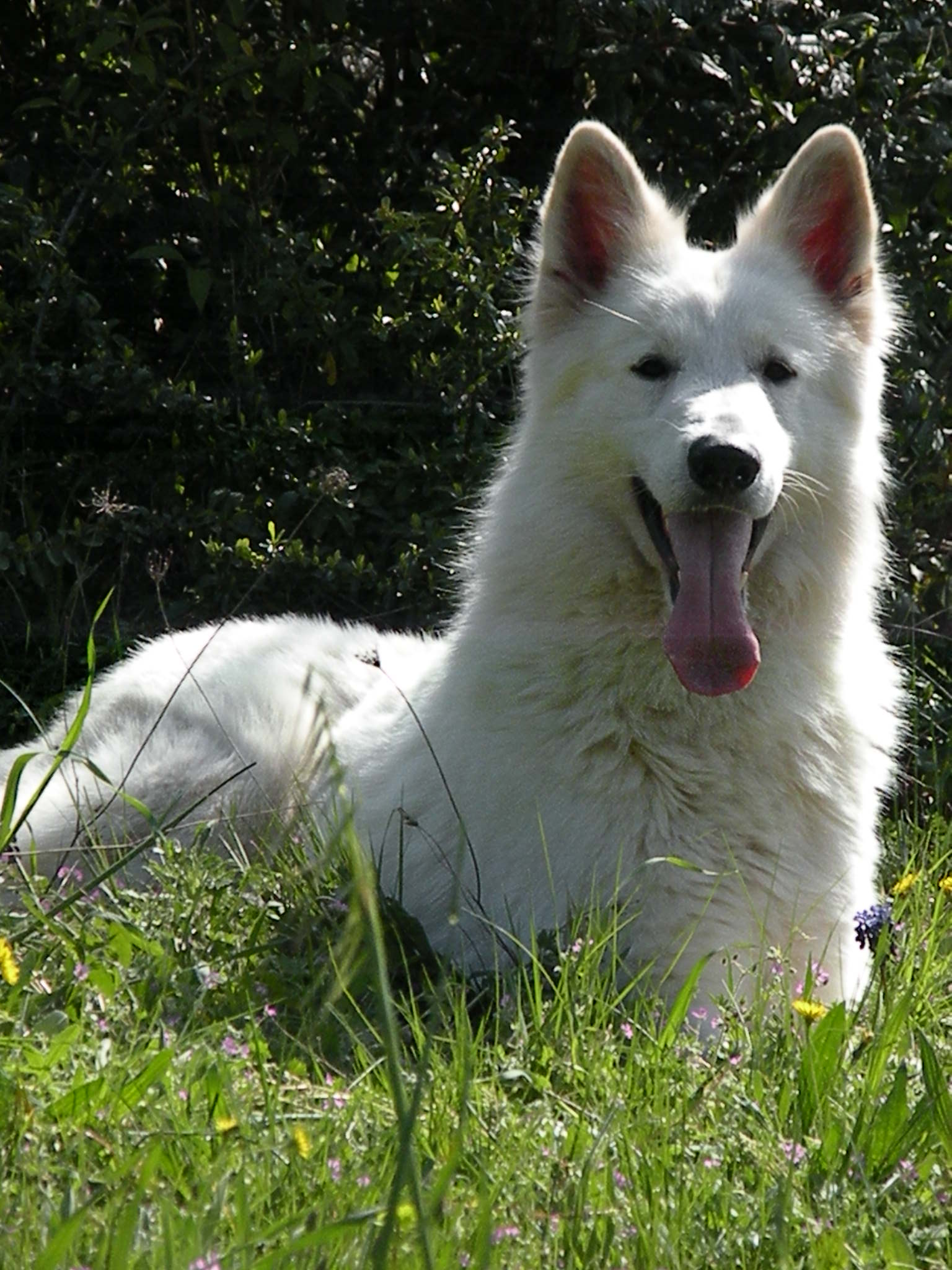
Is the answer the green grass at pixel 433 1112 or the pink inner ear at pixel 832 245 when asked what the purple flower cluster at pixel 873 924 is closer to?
the green grass at pixel 433 1112

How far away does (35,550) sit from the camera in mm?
5391

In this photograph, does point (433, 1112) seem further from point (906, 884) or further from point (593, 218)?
point (593, 218)

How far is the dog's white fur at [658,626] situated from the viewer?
125 inches

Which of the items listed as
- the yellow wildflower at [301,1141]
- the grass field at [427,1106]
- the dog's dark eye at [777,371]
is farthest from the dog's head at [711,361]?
the yellow wildflower at [301,1141]

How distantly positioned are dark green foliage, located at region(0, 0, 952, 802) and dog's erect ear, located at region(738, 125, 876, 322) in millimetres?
1558

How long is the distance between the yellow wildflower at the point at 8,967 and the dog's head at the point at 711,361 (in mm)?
1466

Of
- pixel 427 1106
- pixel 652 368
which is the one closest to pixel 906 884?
pixel 652 368

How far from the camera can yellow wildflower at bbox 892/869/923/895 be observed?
3221 mm

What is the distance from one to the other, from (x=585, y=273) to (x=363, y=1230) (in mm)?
2465

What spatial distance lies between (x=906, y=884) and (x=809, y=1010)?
34.6 inches

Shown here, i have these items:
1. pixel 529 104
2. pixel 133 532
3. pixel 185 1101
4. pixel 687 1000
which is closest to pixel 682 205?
pixel 529 104

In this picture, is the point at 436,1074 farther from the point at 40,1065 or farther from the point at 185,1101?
the point at 40,1065

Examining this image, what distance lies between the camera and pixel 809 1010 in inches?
96.3

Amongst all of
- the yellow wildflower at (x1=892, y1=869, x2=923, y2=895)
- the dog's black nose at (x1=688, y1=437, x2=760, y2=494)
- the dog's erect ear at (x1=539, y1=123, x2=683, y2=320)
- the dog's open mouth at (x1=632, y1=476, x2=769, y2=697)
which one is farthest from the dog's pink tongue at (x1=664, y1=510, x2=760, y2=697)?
the dog's erect ear at (x1=539, y1=123, x2=683, y2=320)
